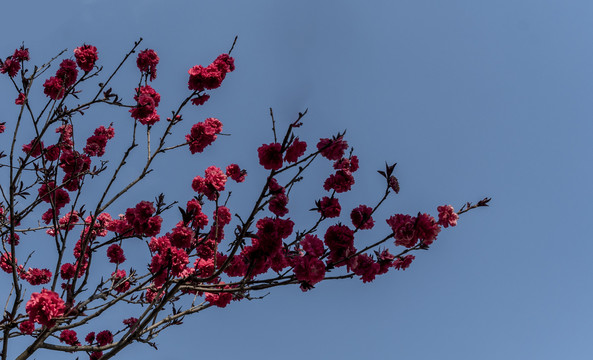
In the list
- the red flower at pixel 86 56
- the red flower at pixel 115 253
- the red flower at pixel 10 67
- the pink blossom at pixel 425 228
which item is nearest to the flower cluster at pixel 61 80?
the red flower at pixel 86 56

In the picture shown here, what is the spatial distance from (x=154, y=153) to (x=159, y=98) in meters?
1.05

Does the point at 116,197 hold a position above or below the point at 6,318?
above

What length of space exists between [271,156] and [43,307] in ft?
7.89

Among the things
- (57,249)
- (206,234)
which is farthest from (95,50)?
(206,234)

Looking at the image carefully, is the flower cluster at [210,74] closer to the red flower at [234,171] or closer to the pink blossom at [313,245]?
the red flower at [234,171]

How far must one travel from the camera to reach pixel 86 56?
17.8 feet

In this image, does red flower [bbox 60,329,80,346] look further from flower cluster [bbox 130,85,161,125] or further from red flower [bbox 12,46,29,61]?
red flower [bbox 12,46,29,61]

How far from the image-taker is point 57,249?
14.6ft

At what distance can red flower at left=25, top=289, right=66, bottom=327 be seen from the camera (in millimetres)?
3441

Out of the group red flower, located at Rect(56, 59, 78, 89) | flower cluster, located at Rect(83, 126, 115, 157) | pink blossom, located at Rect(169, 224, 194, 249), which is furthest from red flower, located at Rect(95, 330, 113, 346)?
red flower, located at Rect(56, 59, 78, 89)

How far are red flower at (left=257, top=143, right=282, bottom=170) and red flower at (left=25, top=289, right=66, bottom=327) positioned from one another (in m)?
2.24

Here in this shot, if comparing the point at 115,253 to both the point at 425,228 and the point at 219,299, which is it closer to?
the point at 219,299

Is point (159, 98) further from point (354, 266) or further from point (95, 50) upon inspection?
point (354, 266)

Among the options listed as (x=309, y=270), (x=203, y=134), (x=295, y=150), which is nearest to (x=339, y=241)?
(x=309, y=270)
